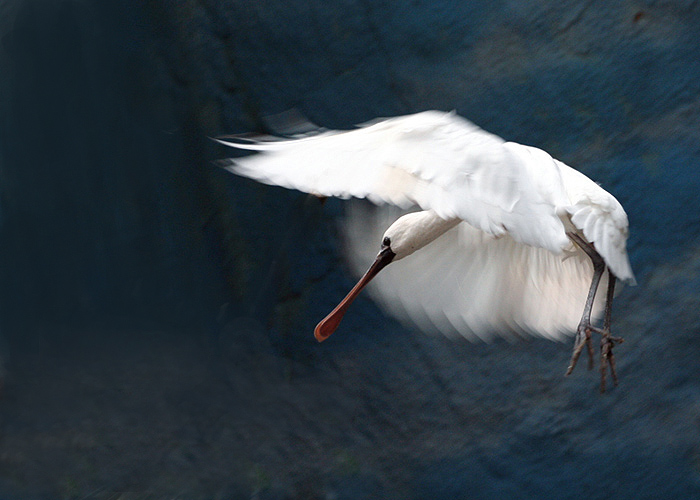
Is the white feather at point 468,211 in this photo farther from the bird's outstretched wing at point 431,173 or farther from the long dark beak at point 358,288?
the long dark beak at point 358,288

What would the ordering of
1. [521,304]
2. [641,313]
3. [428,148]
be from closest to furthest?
1. [428,148]
2. [521,304]
3. [641,313]

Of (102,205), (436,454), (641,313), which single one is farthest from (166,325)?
(641,313)

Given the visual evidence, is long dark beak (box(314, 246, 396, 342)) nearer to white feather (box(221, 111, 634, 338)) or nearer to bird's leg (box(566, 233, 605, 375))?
white feather (box(221, 111, 634, 338))

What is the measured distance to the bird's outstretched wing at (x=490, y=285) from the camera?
2578 mm

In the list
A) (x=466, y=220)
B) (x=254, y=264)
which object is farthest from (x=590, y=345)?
(x=254, y=264)

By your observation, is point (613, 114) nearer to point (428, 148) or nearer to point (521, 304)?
point (521, 304)

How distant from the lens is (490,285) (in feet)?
8.52

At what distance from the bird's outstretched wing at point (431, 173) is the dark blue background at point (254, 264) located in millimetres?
1479

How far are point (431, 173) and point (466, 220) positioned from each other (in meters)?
0.13

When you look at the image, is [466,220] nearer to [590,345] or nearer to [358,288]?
[590,345]

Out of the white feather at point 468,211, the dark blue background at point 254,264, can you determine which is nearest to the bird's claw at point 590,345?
the white feather at point 468,211

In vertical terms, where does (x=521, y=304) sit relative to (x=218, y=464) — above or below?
above

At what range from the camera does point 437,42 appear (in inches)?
130

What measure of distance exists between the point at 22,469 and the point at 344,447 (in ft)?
4.23
